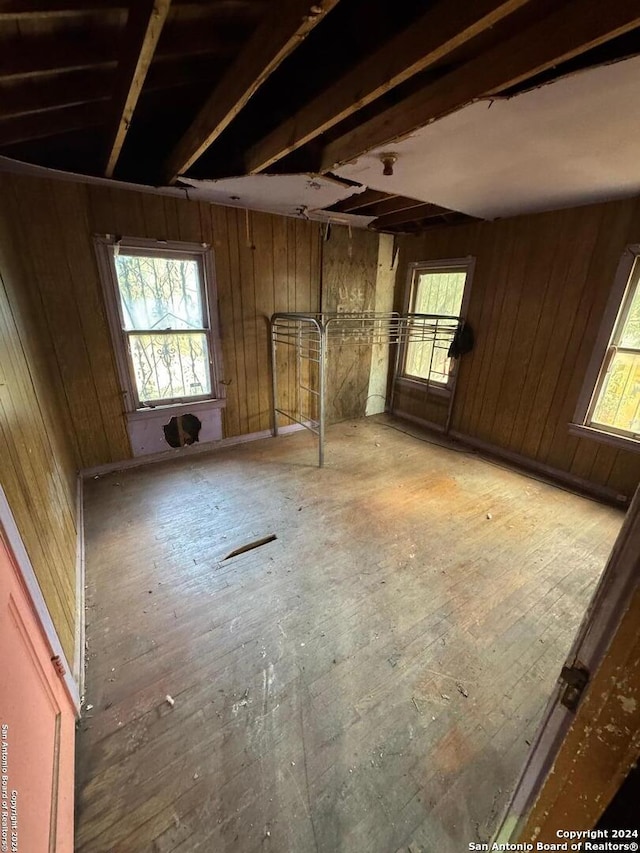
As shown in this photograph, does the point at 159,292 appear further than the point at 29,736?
Yes

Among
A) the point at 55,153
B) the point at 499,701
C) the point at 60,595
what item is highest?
the point at 55,153

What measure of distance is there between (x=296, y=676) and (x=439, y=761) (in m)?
0.59

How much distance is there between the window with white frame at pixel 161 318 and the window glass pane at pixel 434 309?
8.01ft

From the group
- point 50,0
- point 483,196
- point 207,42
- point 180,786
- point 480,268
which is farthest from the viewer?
point 480,268

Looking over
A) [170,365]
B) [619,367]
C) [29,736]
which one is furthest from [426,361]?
[29,736]

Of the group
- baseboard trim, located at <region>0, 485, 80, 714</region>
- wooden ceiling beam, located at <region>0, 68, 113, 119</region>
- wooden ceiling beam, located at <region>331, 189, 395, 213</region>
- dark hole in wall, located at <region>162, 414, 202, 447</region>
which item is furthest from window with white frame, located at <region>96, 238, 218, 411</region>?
baseboard trim, located at <region>0, 485, 80, 714</region>

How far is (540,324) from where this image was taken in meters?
3.03

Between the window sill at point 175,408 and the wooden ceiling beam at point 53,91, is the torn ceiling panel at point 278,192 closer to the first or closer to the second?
the wooden ceiling beam at point 53,91

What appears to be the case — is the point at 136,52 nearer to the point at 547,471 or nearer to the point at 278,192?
the point at 278,192

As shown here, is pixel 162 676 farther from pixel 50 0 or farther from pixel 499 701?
pixel 50 0

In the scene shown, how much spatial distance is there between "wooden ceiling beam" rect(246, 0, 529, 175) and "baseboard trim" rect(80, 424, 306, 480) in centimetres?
252

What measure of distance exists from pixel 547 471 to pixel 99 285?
4125 millimetres

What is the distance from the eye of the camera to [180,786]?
112 centimetres

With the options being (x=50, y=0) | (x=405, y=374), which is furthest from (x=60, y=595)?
(x=405, y=374)
